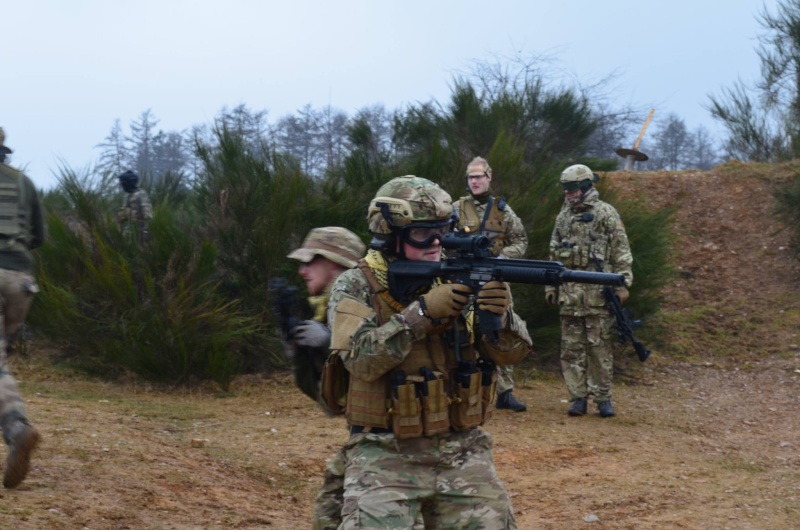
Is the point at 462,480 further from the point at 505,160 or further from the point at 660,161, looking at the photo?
the point at 660,161

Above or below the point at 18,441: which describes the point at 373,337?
above

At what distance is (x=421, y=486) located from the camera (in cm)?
345

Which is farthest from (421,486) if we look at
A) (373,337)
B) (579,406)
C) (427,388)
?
(579,406)

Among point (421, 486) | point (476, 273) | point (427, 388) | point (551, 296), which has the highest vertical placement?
point (476, 273)

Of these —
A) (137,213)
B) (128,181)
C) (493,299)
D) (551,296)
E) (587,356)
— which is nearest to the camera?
(493,299)

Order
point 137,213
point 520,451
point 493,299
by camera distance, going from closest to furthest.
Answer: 1. point 493,299
2. point 520,451
3. point 137,213

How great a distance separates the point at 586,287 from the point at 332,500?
4.98 meters

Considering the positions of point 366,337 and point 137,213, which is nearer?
point 366,337

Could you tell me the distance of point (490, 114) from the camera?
13328 millimetres

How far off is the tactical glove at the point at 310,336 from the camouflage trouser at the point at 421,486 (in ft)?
1.30

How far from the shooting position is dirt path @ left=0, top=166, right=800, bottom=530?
5.43m

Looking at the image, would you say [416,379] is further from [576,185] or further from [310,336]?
[576,185]

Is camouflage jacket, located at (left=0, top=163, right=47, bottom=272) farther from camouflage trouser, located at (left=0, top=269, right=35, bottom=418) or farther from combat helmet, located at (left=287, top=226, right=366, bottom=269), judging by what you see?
combat helmet, located at (left=287, top=226, right=366, bottom=269)

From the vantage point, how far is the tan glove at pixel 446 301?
11.0 feet
